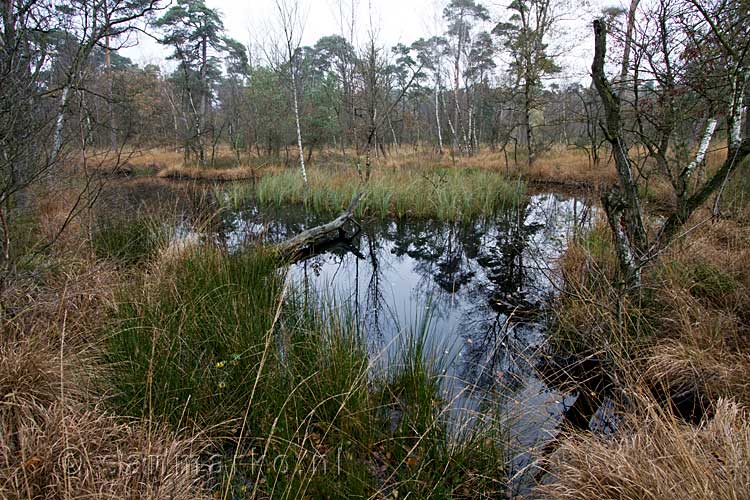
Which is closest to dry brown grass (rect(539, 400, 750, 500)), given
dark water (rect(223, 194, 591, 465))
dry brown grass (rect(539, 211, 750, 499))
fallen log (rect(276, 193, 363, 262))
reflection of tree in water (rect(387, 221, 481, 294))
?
dry brown grass (rect(539, 211, 750, 499))

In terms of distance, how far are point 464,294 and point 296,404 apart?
10.1ft

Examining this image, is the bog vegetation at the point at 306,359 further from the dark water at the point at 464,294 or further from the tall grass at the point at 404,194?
the tall grass at the point at 404,194

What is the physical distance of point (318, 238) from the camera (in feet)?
20.7

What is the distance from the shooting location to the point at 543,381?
279 cm

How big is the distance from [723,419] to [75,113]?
14.9 feet

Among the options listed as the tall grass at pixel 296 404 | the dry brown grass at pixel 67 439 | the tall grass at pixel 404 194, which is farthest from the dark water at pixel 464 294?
the dry brown grass at pixel 67 439

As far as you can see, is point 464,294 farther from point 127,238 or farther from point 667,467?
point 127,238

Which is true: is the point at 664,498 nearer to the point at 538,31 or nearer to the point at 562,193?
the point at 562,193

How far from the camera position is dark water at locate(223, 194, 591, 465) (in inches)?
98.0

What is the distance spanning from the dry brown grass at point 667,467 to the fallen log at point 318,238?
4.12 metres

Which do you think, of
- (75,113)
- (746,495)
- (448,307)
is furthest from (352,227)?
(746,495)

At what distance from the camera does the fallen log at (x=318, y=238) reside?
5.47 m

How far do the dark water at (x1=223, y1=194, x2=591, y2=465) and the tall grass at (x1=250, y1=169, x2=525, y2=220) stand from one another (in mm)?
382

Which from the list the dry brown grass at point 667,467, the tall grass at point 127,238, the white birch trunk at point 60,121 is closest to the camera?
the dry brown grass at point 667,467
